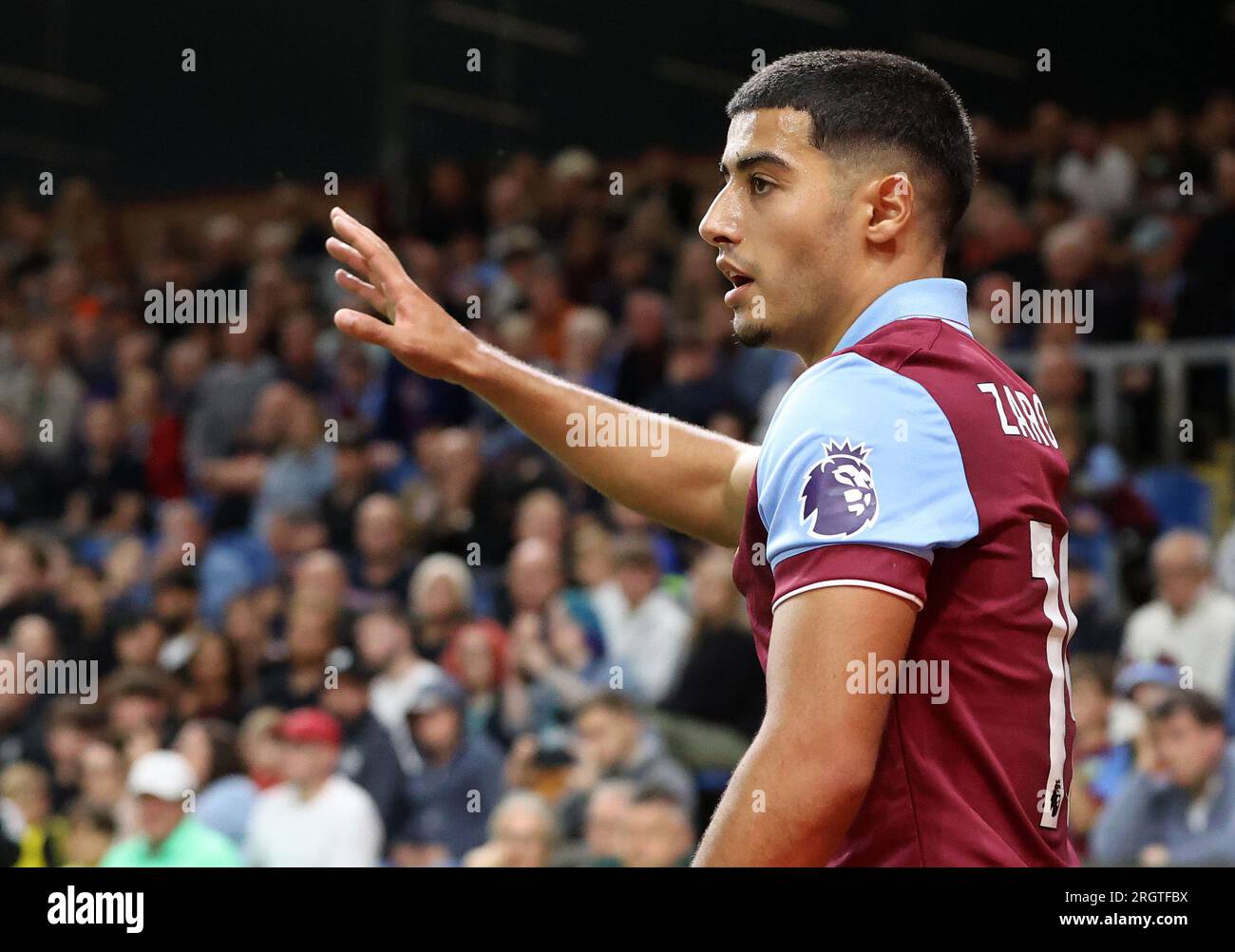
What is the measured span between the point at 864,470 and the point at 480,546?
195 inches

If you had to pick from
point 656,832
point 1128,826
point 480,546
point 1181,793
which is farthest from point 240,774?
point 1181,793

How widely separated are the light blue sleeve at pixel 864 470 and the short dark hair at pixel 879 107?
0.95 ft

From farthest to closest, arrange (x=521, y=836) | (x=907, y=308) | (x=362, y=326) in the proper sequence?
(x=521, y=836)
(x=362, y=326)
(x=907, y=308)

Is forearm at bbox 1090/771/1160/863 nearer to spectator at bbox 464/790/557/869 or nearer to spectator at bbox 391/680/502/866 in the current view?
spectator at bbox 464/790/557/869

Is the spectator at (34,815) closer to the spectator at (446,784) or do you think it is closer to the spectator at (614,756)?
the spectator at (446,784)

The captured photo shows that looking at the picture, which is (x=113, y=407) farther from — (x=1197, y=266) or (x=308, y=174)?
(x=1197, y=266)


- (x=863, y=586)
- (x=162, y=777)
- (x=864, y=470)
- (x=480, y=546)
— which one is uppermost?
(x=480, y=546)

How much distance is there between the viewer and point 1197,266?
6180 millimetres

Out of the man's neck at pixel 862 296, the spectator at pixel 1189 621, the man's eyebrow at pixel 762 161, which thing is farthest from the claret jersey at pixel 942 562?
the spectator at pixel 1189 621

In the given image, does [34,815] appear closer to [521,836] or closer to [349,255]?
[521,836]

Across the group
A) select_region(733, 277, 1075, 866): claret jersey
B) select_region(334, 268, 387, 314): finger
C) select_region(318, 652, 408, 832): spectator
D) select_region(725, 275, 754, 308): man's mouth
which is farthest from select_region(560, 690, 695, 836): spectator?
select_region(733, 277, 1075, 866): claret jersey

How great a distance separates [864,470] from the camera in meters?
1.49

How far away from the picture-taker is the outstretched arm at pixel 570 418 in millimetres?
2086

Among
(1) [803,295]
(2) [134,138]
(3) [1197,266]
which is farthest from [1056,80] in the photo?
(1) [803,295]
